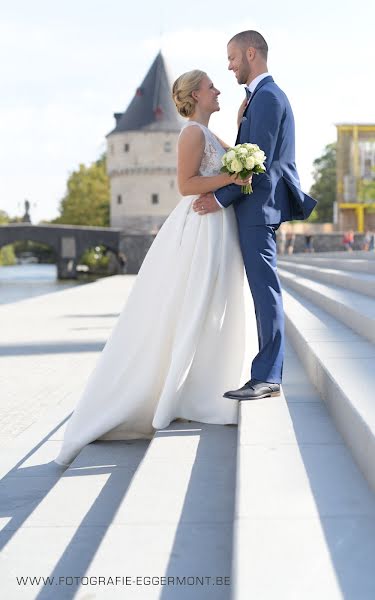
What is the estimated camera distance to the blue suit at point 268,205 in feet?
11.7

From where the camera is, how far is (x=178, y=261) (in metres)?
3.89

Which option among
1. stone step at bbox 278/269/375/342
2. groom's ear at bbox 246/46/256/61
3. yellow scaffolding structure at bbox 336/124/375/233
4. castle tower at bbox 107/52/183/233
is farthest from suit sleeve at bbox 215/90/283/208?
castle tower at bbox 107/52/183/233

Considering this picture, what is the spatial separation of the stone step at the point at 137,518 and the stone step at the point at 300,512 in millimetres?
153

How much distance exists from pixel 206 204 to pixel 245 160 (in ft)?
1.31

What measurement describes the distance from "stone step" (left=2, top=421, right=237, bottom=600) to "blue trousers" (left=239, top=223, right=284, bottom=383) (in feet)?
1.04

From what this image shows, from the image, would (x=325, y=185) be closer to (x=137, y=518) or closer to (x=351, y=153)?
(x=351, y=153)

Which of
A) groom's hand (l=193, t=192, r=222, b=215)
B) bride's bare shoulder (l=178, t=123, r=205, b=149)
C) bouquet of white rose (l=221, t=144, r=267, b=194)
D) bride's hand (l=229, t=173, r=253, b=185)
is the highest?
bride's bare shoulder (l=178, t=123, r=205, b=149)

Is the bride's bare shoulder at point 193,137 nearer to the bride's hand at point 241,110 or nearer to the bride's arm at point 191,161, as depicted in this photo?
the bride's arm at point 191,161

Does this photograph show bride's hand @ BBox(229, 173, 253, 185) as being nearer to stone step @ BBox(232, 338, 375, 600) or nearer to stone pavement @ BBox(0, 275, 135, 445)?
stone step @ BBox(232, 338, 375, 600)

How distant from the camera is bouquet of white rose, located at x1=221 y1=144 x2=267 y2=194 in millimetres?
3418

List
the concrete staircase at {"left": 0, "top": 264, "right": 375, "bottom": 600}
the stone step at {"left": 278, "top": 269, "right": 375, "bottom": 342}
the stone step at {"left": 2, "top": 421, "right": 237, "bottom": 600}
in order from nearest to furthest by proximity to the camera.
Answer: the concrete staircase at {"left": 0, "top": 264, "right": 375, "bottom": 600} < the stone step at {"left": 2, "top": 421, "right": 237, "bottom": 600} < the stone step at {"left": 278, "top": 269, "right": 375, "bottom": 342}

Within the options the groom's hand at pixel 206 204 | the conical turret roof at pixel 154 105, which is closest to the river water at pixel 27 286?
the conical turret roof at pixel 154 105

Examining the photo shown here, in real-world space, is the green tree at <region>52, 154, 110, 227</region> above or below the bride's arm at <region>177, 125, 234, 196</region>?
above

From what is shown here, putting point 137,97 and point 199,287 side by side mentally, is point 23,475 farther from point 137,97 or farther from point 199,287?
point 137,97
